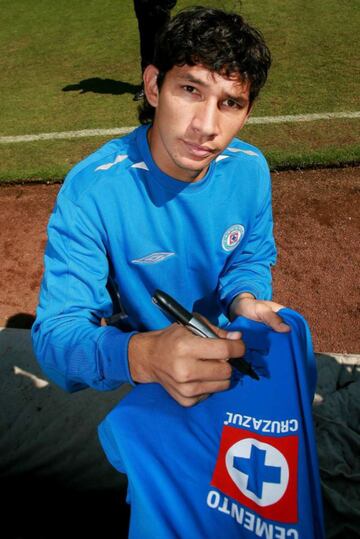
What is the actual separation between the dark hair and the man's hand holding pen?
1110 mm

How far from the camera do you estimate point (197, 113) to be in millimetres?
1927

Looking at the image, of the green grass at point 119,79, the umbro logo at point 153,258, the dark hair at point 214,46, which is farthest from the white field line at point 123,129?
the umbro logo at point 153,258

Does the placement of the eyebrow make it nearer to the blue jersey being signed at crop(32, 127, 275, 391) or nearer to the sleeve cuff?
the blue jersey being signed at crop(32, 127, 275, 391)

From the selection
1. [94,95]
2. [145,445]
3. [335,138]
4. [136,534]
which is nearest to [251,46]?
[145,445]

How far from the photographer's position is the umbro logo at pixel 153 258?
88.0 inches

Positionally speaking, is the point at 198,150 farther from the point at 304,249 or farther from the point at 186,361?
the point at 304,249

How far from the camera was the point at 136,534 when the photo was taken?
167 cm

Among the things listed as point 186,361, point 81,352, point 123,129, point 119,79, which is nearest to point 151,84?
point 81,352

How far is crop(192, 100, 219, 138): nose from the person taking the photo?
6.24 feet

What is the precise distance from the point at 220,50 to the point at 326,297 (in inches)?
114

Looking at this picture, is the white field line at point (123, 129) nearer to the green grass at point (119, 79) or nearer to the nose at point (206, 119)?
the green grass at point (119, 79)

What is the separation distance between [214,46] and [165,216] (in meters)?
0.72

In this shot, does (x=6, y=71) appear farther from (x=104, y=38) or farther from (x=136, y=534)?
(x=136, y=534)

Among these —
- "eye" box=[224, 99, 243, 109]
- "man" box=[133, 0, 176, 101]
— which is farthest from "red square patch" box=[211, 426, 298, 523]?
"man" box=[133, 0, 176, 101]
